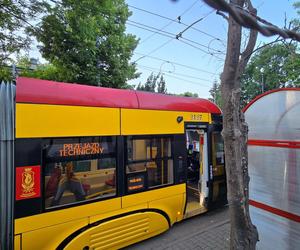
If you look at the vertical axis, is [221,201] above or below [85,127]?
below

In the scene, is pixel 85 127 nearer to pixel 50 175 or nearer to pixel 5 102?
pixel 50 175

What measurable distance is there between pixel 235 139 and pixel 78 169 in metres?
2.44

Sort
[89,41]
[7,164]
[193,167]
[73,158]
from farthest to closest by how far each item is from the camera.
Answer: [89,41], [193,167], [73,158], [7,164]

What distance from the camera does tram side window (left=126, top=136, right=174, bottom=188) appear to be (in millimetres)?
4886

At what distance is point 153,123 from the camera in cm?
523

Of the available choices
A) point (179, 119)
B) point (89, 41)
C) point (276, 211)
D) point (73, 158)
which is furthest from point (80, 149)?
point (89, 41)

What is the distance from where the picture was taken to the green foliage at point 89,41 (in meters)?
7.37

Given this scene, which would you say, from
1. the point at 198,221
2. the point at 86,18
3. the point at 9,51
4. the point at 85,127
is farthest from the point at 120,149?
the point at 9,51

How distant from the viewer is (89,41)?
8164mm

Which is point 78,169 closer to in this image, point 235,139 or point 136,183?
→ point 136,183

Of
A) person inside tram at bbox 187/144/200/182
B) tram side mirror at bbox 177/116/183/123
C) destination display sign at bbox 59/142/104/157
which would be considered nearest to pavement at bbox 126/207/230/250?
person inside tram at bbox 187/144/200/182

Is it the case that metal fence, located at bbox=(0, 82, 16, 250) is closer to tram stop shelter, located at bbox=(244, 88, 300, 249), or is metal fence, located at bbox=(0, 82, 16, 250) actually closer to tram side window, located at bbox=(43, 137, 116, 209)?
tram side window, located at bbox=(43, 137, 116, 209)

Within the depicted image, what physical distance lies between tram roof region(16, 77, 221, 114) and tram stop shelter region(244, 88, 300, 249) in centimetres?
185

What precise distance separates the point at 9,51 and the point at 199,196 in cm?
647
